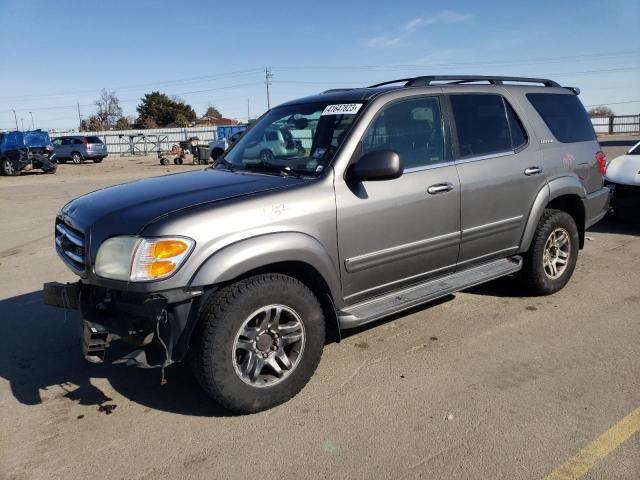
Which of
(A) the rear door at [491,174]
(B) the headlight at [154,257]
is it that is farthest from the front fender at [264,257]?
(A) the rear door at [491,174]

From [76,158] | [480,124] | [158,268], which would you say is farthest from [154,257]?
[76,158]

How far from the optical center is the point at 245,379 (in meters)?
3.11

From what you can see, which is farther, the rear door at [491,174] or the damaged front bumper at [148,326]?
the rear door at [491,174]

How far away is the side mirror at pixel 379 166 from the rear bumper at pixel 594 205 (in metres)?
2.71

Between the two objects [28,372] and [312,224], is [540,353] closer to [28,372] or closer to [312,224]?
[312,224]

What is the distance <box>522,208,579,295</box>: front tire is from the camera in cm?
480

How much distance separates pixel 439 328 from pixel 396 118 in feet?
5.69

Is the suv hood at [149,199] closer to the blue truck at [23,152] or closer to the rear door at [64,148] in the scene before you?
the blue truck at [23,152]

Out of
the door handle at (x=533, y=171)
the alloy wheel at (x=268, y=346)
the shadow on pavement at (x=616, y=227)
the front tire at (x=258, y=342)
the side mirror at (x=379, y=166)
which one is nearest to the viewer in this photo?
the front tire at (x=258, y=342)

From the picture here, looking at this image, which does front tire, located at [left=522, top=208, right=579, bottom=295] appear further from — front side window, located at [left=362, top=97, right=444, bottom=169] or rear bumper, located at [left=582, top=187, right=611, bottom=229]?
front side window, located at [left=362, top=97, right=444, bottom=169]

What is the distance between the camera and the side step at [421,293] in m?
3.54

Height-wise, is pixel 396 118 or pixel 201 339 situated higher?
pixel 396 118

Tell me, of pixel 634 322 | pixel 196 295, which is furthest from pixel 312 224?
pixel 634 322

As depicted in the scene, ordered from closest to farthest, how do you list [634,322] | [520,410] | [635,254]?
[520,410] < [634,322] < [635,254]
